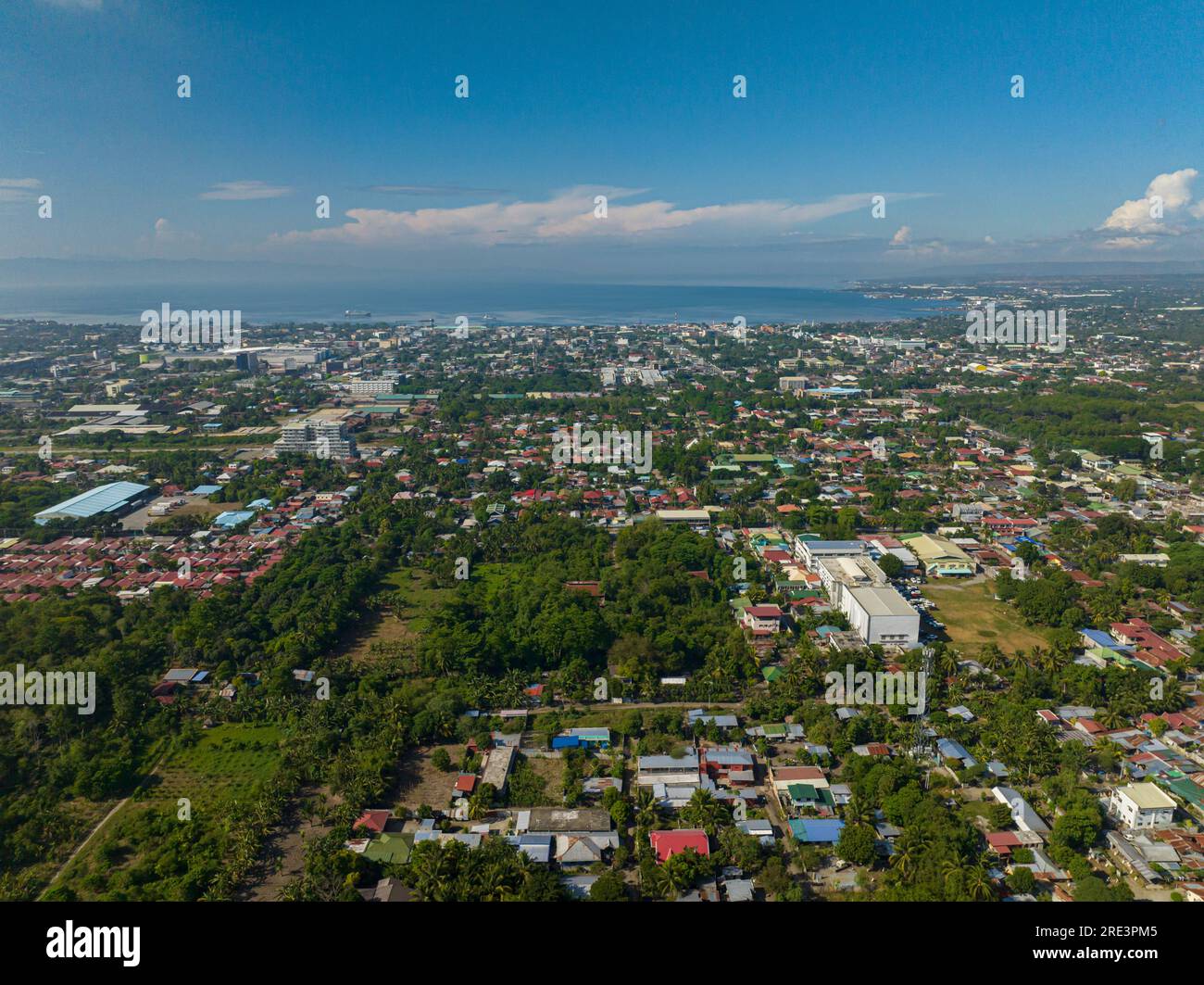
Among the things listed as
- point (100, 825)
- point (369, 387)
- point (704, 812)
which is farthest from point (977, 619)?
point (369, 387)

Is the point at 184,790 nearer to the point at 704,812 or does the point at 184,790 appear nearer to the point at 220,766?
the point at 220,766

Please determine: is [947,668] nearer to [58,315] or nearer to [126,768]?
[126,768]

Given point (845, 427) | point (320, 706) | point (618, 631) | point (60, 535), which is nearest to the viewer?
point (320, 706)

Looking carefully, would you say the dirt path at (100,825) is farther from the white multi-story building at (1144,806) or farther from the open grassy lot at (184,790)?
the white multi-story building at (1144,806)

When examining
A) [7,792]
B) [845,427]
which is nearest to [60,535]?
[7,792]

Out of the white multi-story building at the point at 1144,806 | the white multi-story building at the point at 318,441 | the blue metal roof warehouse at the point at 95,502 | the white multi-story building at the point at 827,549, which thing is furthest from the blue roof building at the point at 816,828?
the white multi-story building at the point at 318,441

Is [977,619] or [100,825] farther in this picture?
[977,619]
